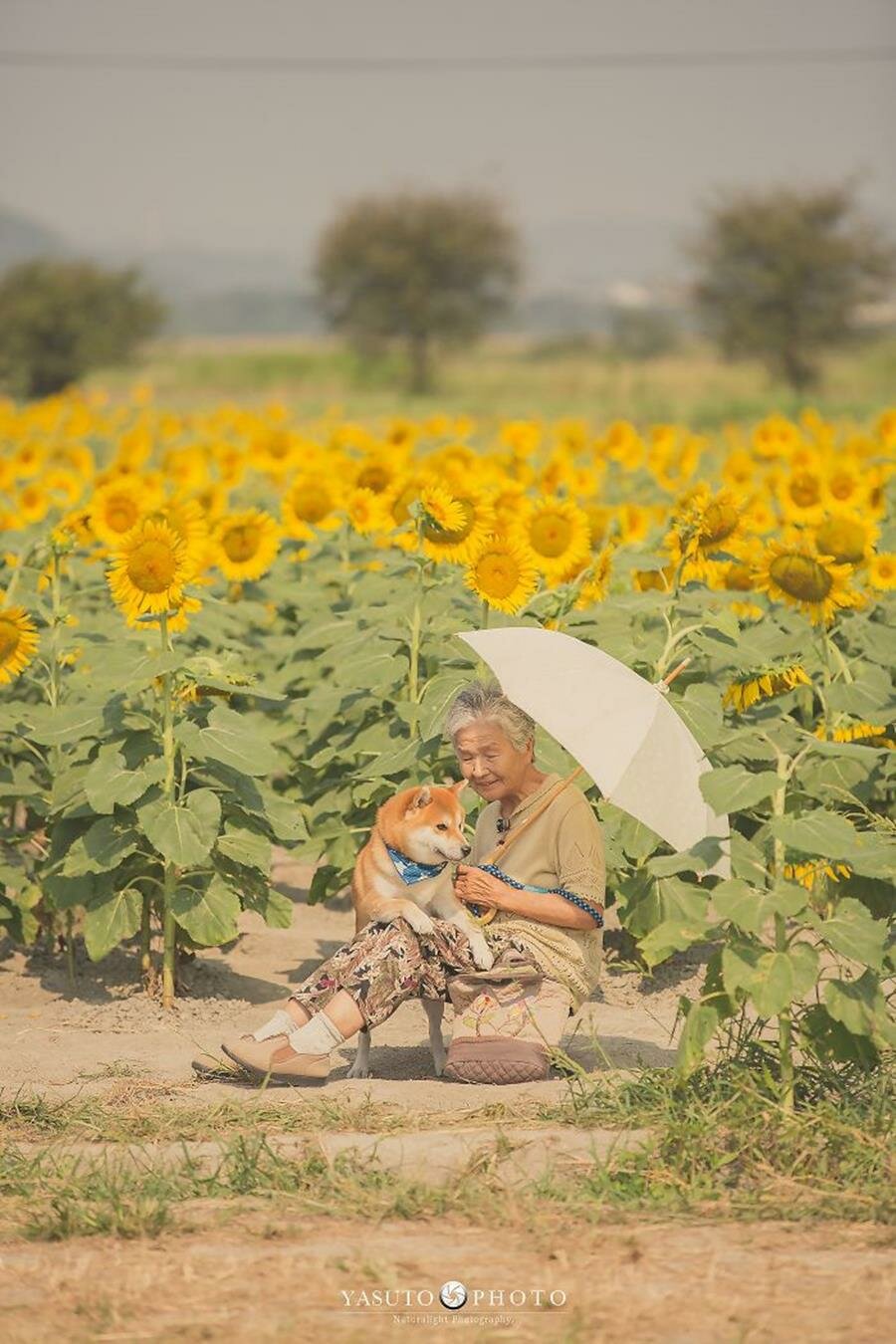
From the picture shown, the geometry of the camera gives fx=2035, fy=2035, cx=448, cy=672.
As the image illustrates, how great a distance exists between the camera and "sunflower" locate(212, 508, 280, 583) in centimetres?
788

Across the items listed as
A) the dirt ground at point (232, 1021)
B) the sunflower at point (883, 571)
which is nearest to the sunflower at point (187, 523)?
the dirt ground at point (232, 1021)

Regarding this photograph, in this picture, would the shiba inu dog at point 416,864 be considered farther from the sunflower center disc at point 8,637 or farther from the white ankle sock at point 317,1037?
the sunflower center disc at point 8,637

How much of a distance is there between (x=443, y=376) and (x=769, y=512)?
48529 mm

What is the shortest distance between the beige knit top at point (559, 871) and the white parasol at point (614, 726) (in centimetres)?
32

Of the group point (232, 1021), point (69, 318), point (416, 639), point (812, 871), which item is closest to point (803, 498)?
point (416, 639)

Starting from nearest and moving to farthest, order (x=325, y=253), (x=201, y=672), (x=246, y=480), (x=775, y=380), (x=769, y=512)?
(x=201, y=672)
(x=769, y=512)
(x=246, y=480)
(x=775, y=380)
(x=325, y=253)

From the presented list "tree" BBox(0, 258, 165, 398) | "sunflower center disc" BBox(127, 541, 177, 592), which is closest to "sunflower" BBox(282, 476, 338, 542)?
"sunflower center disc" BBox(127, 541, 177, 592)

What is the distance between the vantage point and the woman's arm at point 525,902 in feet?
16.0

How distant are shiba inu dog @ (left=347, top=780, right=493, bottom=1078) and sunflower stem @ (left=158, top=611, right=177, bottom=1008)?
891 millimetres

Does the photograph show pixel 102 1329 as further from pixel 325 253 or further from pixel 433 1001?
pixel 325 253

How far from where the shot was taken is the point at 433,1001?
198 inches

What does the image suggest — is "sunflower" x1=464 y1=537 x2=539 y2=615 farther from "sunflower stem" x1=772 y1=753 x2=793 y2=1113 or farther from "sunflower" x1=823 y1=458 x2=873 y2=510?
"sunflower" x1=823 y1=458 x2=873 y2=510

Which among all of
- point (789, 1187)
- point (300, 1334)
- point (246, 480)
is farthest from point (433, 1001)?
point (246, 480)

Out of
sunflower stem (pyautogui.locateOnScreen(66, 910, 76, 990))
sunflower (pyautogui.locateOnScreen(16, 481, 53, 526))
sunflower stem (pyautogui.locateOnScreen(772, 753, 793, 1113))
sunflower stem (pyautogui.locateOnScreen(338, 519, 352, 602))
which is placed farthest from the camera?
sunflower (pyautogui.locateOnScreen(16, 481, 53, 526))
